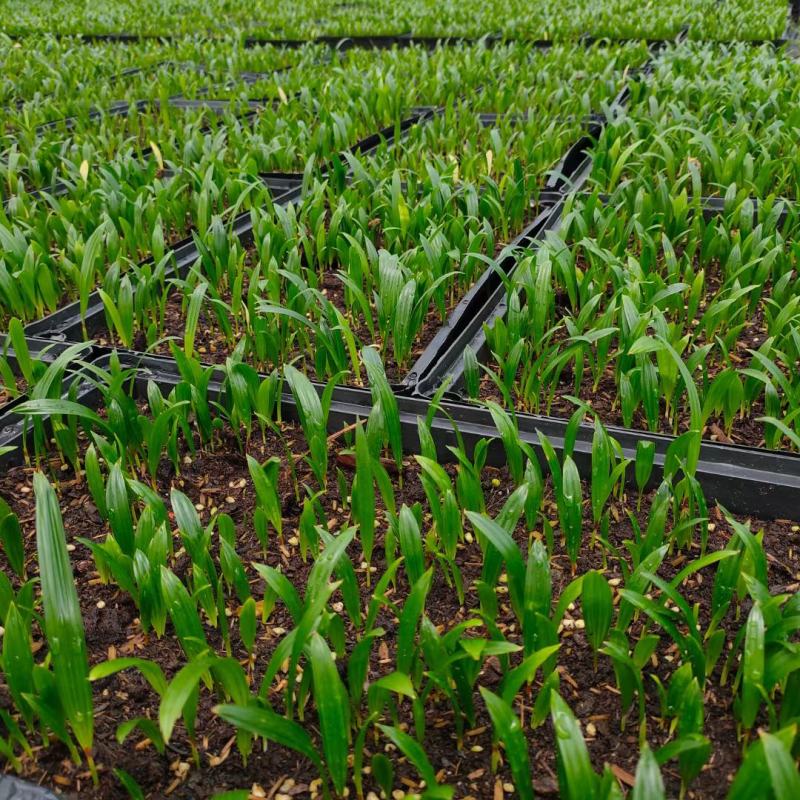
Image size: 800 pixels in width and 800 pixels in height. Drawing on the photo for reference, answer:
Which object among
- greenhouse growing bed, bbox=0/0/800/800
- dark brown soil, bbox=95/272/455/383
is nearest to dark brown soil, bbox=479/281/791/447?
greenhouse growing bed, bbox=0/0/800/800

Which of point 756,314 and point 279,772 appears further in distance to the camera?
point 756,314

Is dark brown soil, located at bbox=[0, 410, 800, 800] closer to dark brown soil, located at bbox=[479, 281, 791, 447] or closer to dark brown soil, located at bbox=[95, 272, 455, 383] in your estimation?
dark brown soil, located at bbox=[479, 281, 791, 447]

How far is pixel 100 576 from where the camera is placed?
1490 millimetres

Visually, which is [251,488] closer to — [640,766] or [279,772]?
[279,772]

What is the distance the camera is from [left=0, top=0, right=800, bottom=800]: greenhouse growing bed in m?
1.10

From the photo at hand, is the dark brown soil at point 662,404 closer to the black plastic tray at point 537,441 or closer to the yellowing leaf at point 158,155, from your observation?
the black plastic tray at point 537,441

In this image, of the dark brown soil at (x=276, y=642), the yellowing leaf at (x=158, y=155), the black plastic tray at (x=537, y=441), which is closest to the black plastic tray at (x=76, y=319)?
the black plastic tray at (x=537, y=441)

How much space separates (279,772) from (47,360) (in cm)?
135

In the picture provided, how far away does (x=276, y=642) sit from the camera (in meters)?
1.36

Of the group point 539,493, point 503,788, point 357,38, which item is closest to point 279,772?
point 503,788

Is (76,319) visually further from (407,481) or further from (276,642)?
(276,642)

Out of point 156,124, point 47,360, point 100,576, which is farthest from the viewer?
point 156,124

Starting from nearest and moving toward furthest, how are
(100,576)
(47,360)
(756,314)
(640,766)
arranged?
(640,766), (100,576), (47,360), (756,314)

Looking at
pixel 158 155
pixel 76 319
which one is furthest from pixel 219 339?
pixel 158 155
